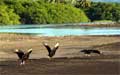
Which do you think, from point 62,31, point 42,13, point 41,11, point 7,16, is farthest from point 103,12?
point 62,31

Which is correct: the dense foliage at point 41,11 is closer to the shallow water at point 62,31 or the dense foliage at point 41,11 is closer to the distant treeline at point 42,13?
the distant treeline at point 42,13

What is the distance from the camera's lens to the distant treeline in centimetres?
14100

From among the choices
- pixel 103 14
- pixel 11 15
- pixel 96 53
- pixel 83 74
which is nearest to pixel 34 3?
pixel 11 15

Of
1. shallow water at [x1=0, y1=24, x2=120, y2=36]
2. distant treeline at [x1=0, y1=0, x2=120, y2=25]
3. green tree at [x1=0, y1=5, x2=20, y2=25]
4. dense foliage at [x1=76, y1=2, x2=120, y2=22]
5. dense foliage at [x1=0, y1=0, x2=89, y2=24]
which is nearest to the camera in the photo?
shallow water at [x1=0, y1=24, x2=120, y2=36]

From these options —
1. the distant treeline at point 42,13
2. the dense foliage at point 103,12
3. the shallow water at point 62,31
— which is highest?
the shallow water at point 62,31

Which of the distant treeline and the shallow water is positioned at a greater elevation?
the shallow water

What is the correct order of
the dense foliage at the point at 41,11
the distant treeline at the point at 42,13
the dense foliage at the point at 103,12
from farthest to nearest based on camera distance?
the dense foliage at the point at 103,12, the dense foliage at the point at 41,11, the distant treeline at the point at 42,13

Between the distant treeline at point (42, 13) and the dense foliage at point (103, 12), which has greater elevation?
the distant treeline at point (42, 13)

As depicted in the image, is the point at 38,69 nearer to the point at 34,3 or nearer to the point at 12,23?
the point at 12,23

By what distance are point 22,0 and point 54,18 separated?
38.6 ft

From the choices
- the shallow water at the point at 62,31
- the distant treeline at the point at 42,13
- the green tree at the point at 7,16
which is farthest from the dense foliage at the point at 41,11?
the shallow water at the point at 62,31

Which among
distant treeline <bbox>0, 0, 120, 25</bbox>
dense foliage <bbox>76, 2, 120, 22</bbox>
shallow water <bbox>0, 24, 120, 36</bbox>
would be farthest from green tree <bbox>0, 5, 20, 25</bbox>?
shallow water <bbox>0, 24, 120, 36</bbox>

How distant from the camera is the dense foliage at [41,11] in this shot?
147250mm

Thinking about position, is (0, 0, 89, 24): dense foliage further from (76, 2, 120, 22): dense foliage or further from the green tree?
(76, 2, 120, 22): dense foliage
